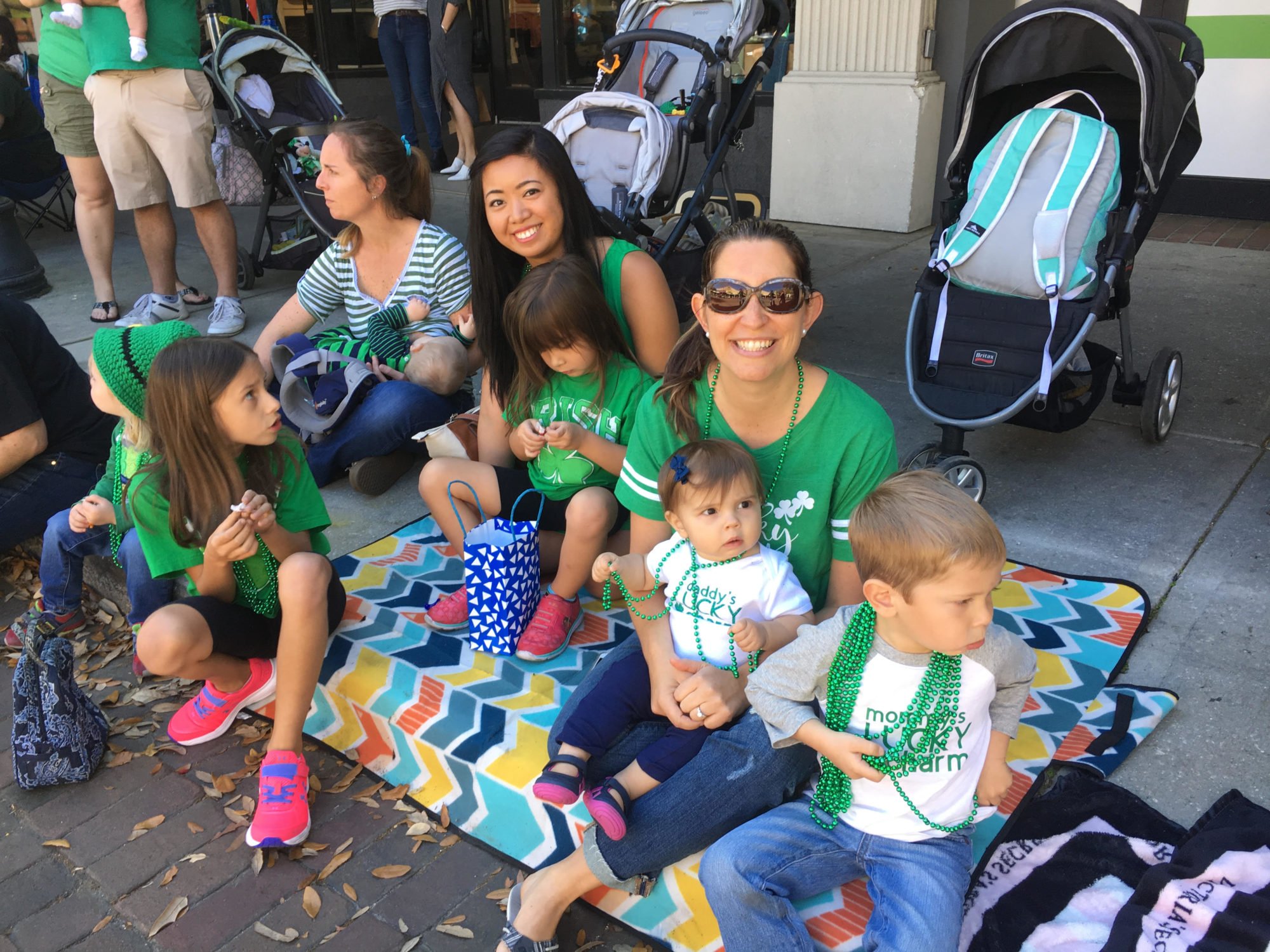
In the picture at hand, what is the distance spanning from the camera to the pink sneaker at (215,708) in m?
2.73

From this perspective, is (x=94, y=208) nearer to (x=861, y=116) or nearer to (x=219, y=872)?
(x=219, y=872)

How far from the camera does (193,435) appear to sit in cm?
242

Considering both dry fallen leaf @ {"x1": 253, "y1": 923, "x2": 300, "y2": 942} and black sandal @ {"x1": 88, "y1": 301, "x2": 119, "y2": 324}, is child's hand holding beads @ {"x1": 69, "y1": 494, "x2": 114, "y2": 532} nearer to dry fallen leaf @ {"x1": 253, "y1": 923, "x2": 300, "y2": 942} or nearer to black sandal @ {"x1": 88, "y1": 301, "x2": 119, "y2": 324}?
dry fallen leaf @ {"x1": 253, "y1": 923, "x2": 300, "y2": 942}

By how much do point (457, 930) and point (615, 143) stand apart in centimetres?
330

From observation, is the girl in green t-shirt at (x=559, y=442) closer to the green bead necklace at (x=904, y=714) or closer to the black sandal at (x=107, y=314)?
the green bead necklace at (x=904, y=714)

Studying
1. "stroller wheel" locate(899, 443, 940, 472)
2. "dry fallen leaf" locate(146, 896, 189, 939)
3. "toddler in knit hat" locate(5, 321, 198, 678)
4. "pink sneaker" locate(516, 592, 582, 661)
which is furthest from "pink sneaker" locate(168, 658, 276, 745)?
"stroller wheel" locate(899, 443, 940, 472)

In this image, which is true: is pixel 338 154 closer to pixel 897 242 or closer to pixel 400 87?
pixel 897 242

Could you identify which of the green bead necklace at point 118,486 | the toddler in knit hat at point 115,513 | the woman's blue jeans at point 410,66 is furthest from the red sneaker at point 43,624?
the woman's blue jeans at point 410,66

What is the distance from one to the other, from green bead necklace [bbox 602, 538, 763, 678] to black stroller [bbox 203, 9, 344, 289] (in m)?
3.92

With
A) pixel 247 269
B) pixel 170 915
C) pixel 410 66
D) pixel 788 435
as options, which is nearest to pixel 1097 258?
pixel 788 435

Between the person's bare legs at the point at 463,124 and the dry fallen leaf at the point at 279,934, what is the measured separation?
310 inches

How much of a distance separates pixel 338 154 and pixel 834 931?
293cm

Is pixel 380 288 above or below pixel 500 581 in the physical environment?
above

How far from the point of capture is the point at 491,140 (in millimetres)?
2992
